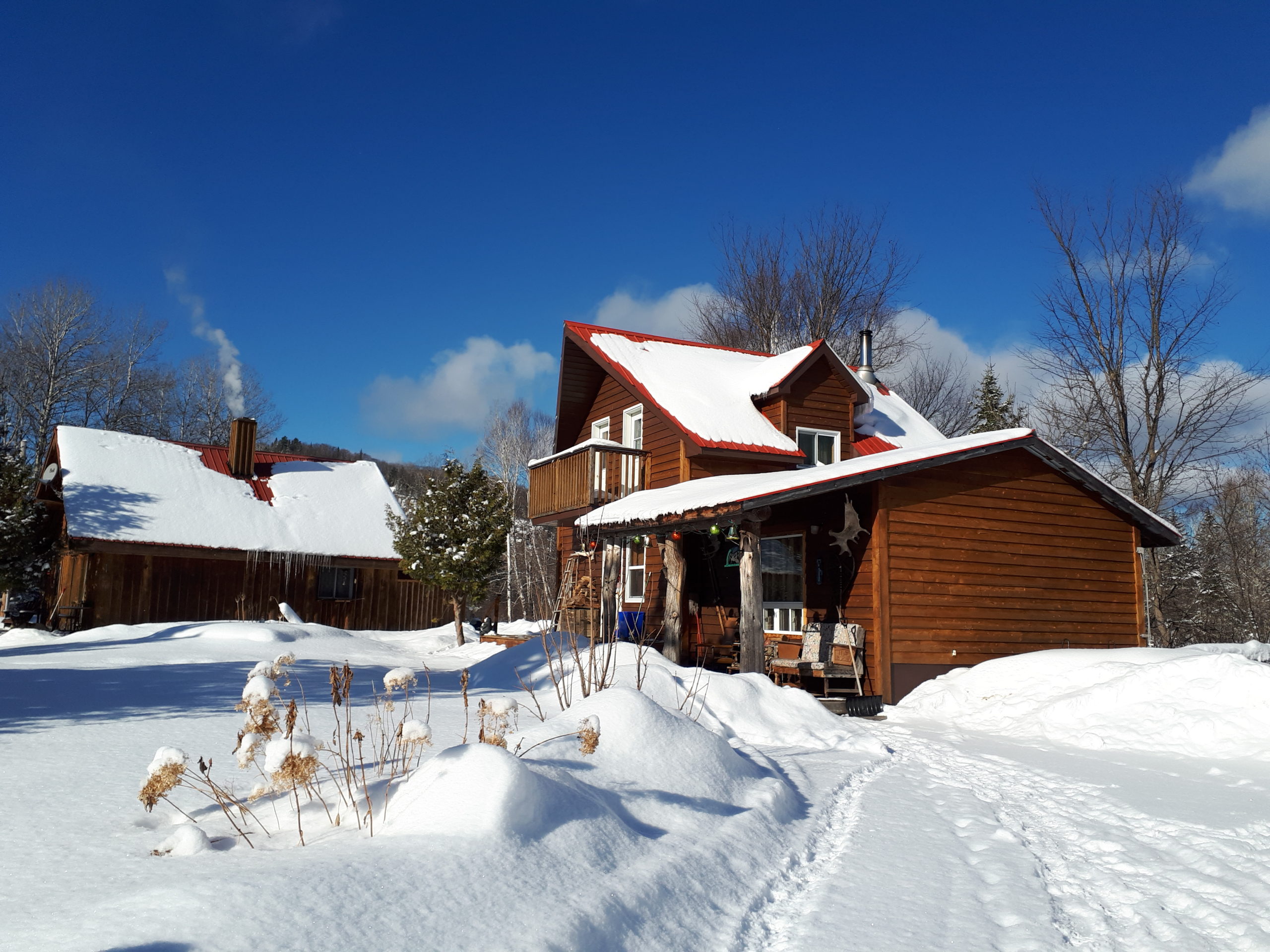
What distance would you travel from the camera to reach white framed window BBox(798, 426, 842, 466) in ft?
57.5

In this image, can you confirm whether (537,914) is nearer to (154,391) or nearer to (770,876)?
(770,876)

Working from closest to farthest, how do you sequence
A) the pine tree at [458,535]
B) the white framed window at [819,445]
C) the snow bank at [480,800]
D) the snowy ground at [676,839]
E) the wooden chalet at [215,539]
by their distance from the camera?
the snowy ground at [676,839] → the snow bank at [480,800] → the white framed window at [819,445] → the pine tree at [458,535] → the wooden chalet at [215,539]

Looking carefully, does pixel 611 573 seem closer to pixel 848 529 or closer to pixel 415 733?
pixel 848 529

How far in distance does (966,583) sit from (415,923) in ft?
36.6

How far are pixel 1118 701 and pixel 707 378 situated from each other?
10296 millimetres

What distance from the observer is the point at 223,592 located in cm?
2381

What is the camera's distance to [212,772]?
Answer: 18.0 ft

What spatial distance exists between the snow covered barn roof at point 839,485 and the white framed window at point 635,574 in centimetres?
239

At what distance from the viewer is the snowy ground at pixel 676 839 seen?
9.30 ft

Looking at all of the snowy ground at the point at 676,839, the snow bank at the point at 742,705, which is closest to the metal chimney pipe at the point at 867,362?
the snowy ground at the point at 676,839

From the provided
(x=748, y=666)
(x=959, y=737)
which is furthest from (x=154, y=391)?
(x=959, y=737)

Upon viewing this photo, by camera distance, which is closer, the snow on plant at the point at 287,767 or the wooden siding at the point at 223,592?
the snow on plant at the point at 287,767

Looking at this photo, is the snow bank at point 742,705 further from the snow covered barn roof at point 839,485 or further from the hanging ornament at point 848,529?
the hanging ornament at point 848,529

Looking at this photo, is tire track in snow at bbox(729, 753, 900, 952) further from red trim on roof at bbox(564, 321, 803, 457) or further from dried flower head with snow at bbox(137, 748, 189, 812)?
red trim on roof at bbox(564, 321, 803, 457)
